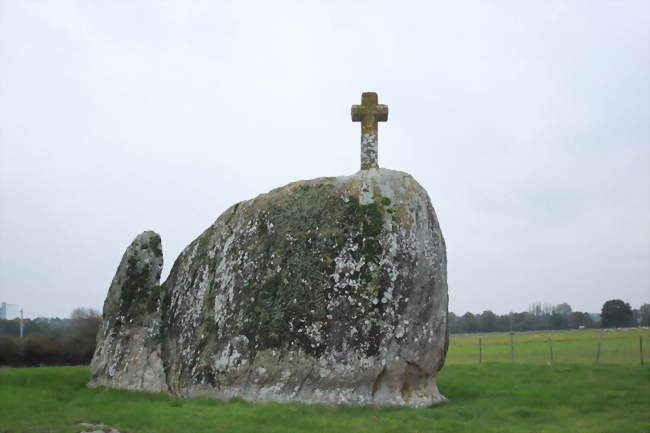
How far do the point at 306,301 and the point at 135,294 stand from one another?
542 cm

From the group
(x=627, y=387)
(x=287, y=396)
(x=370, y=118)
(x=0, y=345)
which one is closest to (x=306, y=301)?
(x=287, y=396)

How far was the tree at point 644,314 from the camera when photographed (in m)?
80.2

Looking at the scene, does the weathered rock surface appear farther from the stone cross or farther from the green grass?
the stone cross

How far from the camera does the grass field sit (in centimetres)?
1161

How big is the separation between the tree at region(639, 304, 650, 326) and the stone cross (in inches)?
2870

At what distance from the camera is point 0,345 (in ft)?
80.3

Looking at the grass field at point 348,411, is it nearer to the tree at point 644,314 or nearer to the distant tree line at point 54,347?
the distant tree line at point 54,347

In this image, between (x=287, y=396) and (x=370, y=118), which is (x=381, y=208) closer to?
(x=370, y=118)

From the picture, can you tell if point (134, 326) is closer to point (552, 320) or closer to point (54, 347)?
point (54, 347)

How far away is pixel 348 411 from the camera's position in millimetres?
13258

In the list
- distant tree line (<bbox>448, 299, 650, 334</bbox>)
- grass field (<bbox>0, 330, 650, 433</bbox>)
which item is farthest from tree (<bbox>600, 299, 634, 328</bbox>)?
grass field (<bbox>0, 330, 650, 433</bbox>)

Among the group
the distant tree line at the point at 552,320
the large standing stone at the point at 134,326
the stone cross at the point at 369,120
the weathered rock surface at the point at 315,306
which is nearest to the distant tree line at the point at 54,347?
the large standing stone at the point at 134,326

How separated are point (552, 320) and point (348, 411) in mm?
80788

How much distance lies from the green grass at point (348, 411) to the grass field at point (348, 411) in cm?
2
